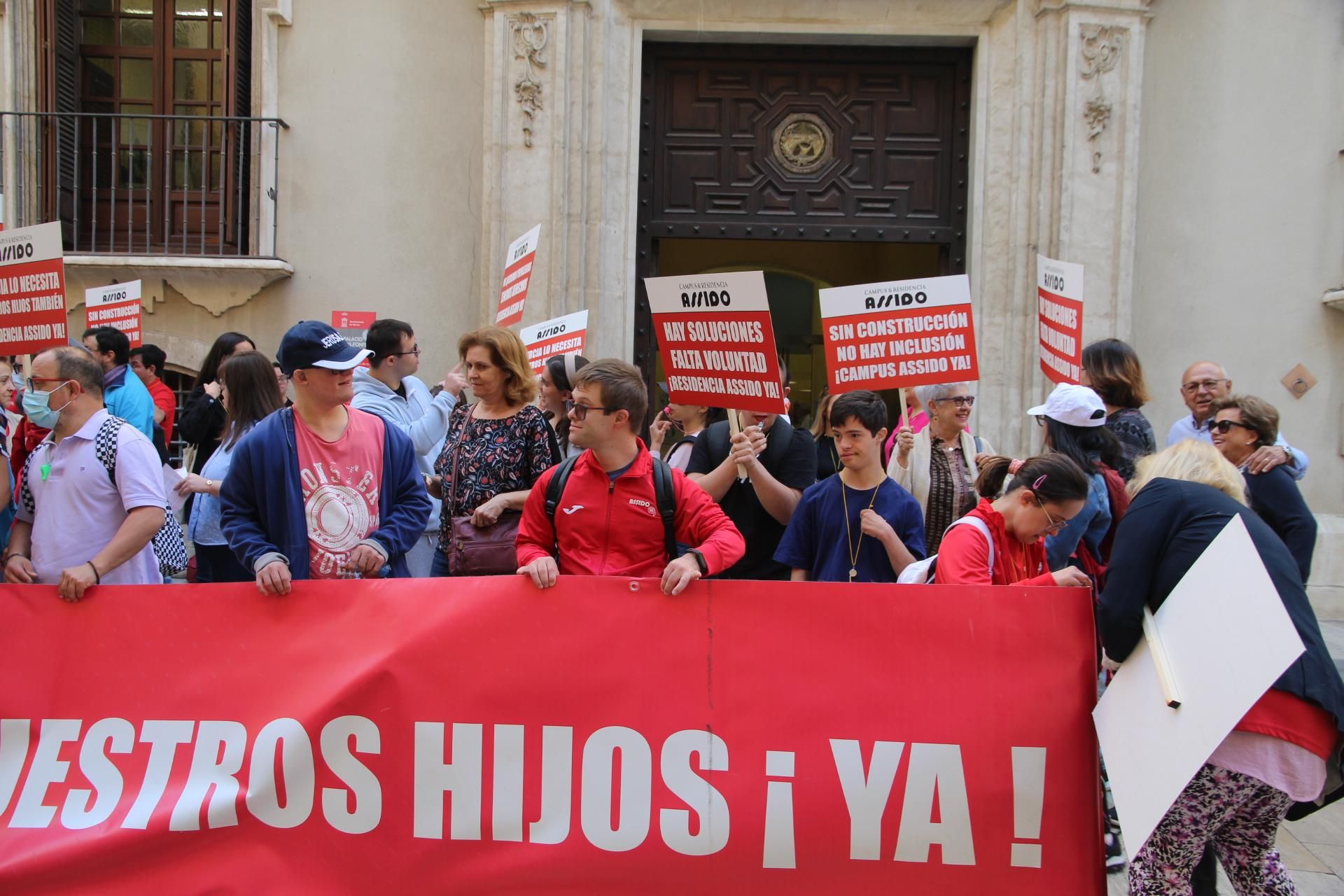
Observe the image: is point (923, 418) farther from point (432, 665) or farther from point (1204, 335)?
point (1204, 335)

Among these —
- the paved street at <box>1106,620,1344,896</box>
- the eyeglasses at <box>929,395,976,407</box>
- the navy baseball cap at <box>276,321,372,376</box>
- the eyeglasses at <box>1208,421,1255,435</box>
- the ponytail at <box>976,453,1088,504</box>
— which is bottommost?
the paved street at <box>1106,620,1344,896</box>

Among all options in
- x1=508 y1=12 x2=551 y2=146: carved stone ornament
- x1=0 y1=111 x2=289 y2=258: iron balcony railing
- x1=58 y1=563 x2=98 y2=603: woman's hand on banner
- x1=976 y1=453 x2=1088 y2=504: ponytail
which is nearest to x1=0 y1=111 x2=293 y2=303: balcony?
x1=0 y1=111 x2=289 y2=258: iron balcony railing

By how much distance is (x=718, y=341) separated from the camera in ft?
14.7

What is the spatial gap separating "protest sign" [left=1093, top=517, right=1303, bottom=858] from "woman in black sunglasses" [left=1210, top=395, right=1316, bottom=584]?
1.87 meters

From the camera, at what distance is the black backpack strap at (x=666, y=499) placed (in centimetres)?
362

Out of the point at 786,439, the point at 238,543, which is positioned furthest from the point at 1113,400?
the point at 238,543

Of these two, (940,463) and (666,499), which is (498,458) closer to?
(666,499)

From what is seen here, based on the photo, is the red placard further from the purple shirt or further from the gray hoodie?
the purple shirt

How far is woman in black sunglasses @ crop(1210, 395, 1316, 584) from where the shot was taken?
4.50m

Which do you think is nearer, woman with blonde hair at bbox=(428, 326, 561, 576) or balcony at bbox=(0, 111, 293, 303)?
woman with blonde hair at bbox=(428, 326, 561, 576)

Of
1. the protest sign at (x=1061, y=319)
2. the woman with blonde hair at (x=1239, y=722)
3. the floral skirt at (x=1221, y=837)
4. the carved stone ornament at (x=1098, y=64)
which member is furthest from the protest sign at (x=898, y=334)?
the carved stone ornament at (x=1098, y=64)

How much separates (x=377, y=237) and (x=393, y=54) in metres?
1.44

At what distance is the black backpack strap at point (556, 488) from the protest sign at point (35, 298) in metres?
3.08

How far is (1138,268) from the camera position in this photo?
27.9 ft
